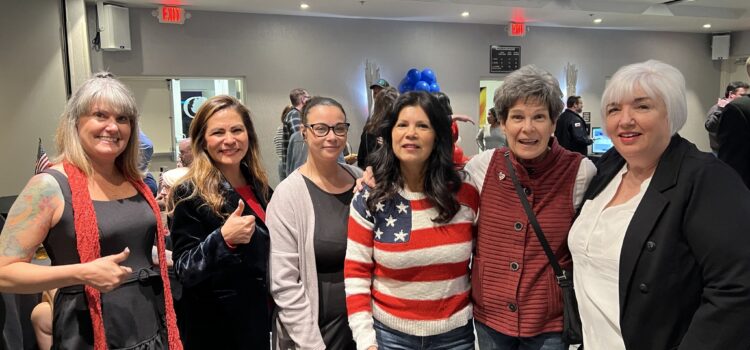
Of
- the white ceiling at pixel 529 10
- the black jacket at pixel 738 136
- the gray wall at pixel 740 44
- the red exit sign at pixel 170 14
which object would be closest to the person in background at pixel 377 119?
the black jacket at pixel 738 136

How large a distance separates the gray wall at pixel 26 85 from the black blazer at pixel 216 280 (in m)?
4.02

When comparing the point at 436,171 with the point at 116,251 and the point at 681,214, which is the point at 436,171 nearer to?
the point at 681,214

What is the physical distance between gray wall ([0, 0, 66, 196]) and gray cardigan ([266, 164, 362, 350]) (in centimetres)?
419

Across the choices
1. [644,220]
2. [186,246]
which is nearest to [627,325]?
[644,220]

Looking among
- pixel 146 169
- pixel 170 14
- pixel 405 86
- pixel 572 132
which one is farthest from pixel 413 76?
pixel 146 169

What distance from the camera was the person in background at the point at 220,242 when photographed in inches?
64.9

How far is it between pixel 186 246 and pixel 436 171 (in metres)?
0.91

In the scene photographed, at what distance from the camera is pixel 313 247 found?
1.74 m

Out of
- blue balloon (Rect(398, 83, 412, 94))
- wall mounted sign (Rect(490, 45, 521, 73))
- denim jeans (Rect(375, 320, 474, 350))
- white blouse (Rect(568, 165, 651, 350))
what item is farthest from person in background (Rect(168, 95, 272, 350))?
wall mounted sign (Rect(490, 45, 521, 73))

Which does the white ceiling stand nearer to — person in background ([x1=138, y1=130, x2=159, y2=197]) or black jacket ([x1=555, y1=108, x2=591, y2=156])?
black jacket ([x1=555, y1=108, x2=591, y2=156])

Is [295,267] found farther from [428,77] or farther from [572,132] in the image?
[572,132]

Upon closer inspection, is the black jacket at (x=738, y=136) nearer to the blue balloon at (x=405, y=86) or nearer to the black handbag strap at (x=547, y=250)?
the black handbag strap at (x=547, y=250)

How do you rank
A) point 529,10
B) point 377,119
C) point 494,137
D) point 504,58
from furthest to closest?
point 504,58 → point 494,137 → point 529,10 → point 377,119

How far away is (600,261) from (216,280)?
49.1 inches
